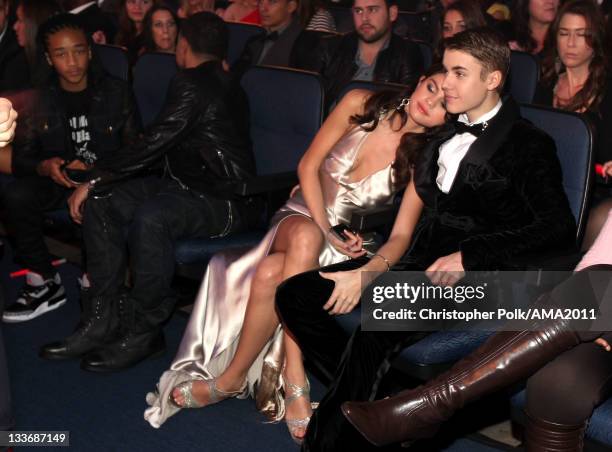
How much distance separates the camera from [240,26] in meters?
5.61

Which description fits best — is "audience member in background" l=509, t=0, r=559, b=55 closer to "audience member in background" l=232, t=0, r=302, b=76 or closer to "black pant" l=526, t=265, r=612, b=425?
"audience member in background" l=232, t=0, r=302, b=76

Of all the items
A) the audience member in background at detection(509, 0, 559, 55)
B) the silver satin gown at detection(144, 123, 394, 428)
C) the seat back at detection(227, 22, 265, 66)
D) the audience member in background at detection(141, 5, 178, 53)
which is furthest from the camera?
the seat back at detection(227, 22, 265, 66)

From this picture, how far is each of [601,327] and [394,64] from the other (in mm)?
2597

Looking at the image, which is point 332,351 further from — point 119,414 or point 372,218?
point 119,414

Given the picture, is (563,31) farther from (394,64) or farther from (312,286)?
(312,286)

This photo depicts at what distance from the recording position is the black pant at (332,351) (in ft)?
8.05

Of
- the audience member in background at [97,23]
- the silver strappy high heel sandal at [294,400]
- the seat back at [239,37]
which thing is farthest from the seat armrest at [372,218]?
the audience member in background at [97,23]

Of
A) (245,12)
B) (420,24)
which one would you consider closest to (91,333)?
(245,12)

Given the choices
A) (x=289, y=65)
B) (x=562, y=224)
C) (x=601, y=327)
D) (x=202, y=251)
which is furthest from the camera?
(x=289, y=65)

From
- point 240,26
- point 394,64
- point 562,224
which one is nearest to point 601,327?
point 562,224

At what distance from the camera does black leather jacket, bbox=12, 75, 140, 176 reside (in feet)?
12.6

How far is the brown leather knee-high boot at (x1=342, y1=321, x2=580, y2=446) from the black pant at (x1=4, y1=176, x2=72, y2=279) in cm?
192

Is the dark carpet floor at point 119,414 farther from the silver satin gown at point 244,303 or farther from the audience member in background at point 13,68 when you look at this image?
the audience member in background at point 13,68

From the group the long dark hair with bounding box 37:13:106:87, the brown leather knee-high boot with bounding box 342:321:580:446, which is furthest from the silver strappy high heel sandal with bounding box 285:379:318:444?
the long dark hair with bounding box 37:13:106:87
